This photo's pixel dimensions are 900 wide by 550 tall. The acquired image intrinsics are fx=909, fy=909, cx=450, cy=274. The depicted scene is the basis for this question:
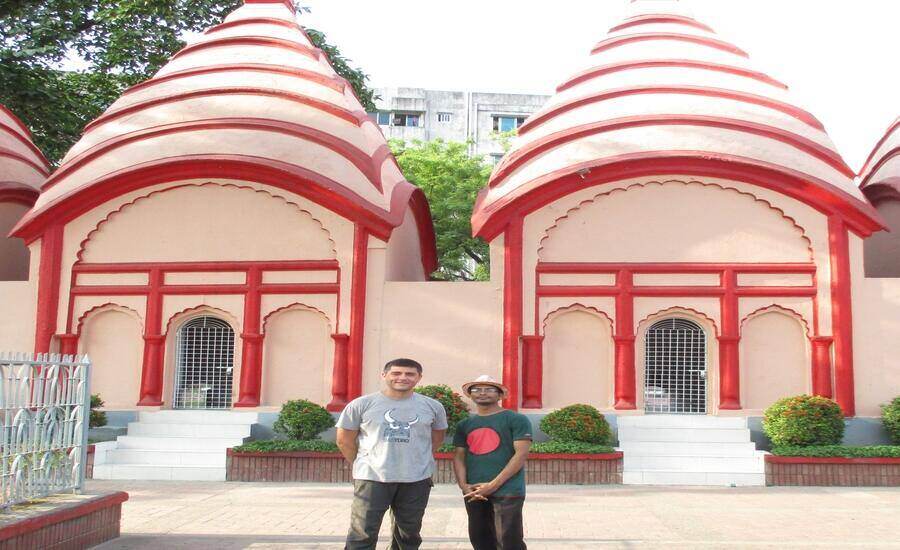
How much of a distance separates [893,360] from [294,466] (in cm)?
840

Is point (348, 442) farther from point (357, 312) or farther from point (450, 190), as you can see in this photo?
point (450, 190)

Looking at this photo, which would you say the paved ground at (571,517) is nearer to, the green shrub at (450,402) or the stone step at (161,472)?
the stone step at (161,472)

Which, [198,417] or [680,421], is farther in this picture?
[198,417]

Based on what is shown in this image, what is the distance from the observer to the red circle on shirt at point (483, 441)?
18.2ft

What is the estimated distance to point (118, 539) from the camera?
727 cm

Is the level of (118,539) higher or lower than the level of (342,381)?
lower

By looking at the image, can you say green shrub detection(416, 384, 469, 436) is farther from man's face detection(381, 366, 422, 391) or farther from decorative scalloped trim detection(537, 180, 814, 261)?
man's face detection(381, 366, 422, 391)

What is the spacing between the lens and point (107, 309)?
14.1 m

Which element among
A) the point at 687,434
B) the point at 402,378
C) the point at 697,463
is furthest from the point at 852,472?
the point at 402,378

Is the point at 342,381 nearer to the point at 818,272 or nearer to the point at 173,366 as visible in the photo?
the point at 173,366

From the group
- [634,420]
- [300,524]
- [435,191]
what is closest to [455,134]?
[435,191]

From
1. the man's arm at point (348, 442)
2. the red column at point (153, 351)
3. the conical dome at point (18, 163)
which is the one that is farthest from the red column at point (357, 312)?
the man's arm at point (348, 442)

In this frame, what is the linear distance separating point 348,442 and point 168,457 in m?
7.42

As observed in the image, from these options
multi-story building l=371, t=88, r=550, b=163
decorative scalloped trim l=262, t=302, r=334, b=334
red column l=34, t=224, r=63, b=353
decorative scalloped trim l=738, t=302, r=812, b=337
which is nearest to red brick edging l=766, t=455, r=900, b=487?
decorative scalloped trim l=738, t=302, r=812, b=337
